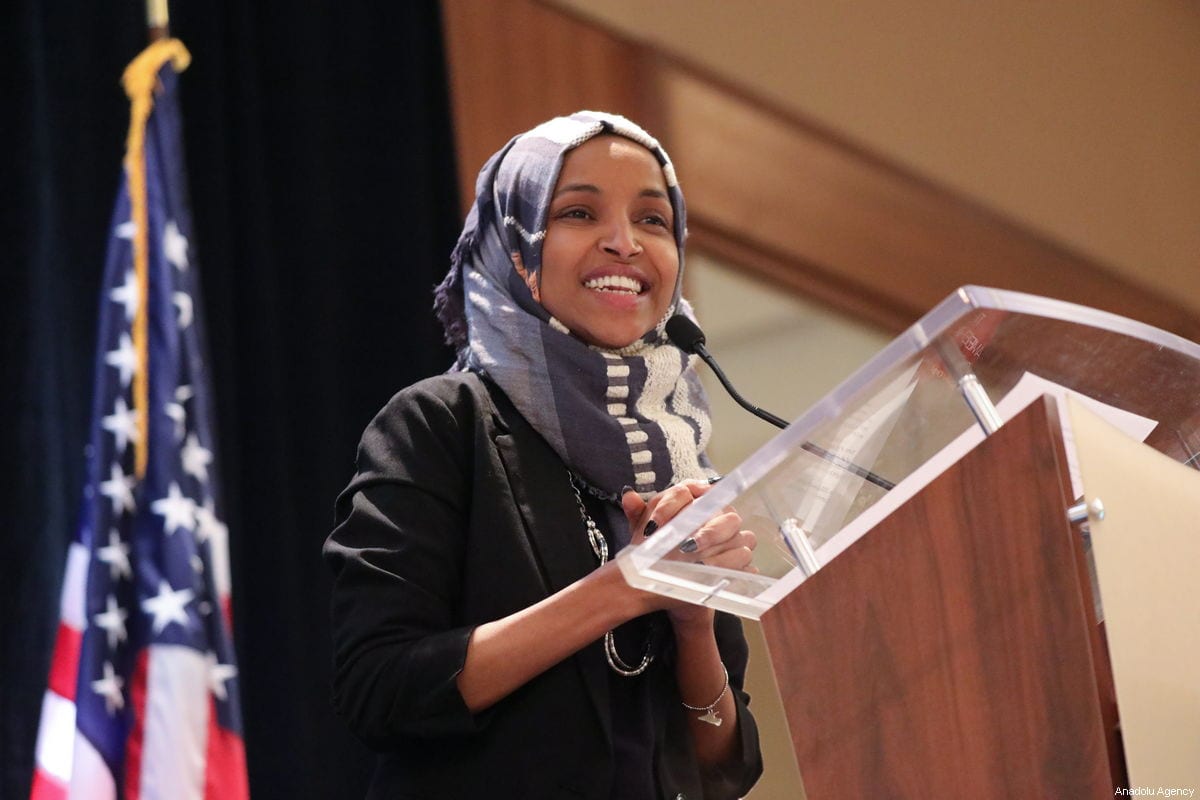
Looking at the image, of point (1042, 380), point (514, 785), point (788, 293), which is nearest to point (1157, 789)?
point (1042, 380)

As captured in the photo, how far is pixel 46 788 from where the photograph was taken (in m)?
2.14

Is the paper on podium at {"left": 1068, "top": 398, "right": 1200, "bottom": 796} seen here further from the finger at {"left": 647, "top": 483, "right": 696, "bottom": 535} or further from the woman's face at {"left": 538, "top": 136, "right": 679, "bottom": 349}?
the woman's face at {"left": 538, "top": 136, "right": 679, "bottom": 349}

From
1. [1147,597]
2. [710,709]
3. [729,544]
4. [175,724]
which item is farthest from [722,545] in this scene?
[175,724]

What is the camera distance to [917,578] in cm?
89

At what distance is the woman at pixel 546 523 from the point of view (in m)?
1.24

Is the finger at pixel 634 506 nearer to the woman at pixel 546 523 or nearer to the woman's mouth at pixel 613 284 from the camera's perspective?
the woman at pixel 546 523

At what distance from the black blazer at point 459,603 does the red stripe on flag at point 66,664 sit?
1013mm

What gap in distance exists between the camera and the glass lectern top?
0.86 metres

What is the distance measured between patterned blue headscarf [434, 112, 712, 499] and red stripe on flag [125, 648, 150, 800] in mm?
915

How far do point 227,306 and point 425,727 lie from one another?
1769 mm

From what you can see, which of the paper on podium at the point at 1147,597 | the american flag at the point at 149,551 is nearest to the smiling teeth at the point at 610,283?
the paper on podium at the point at 1147,597

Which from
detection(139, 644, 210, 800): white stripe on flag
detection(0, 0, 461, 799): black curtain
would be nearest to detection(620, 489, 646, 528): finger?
detection(139, 644, 210, 800): white stripe on flag

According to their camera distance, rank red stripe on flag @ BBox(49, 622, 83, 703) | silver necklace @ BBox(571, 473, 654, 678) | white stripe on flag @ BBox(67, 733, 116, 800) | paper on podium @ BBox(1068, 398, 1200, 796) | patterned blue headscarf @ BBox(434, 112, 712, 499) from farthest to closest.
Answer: red stripe on flag @ BBox(49, 622, 83, 703), white stripe on flag @ BBox(67, 733, 116, 800), patterned blue headscarf @ BBox(434, 112, 712, 499), silver necklace @ BBox(571, 473, 654, 678), paper on podium @ BBox(1068, 398, 1200, 796)

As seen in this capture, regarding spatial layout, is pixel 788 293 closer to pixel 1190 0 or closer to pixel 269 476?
pixel 269 476
